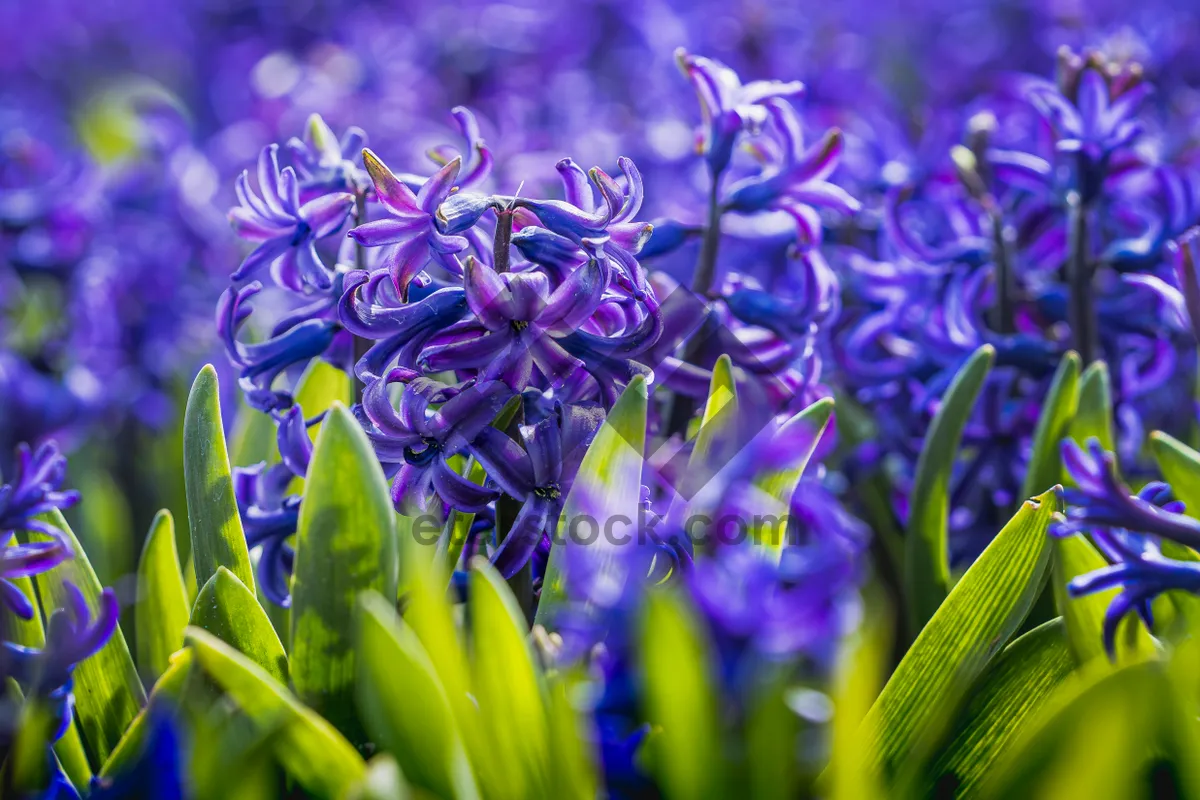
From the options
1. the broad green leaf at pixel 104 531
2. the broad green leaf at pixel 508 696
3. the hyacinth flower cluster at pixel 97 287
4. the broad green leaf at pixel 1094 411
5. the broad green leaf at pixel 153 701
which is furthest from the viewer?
the hyacinth flower cluster at pixel 97 287

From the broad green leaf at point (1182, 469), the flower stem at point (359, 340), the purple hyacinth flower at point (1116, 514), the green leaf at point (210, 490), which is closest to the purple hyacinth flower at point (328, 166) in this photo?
the flower stem at point (359, 340)

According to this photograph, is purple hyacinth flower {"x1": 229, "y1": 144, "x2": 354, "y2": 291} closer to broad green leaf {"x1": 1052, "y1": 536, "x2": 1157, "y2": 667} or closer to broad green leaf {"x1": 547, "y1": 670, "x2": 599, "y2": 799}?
broad green leaf {"x1": 547, "y1": 670, "x2": 599, "y2": 799}

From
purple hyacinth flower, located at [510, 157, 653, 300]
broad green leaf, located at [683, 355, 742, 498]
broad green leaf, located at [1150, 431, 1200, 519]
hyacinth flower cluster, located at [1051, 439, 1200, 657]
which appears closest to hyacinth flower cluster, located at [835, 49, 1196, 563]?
broad green leaf, located at [1150, 431, 1200, 519]

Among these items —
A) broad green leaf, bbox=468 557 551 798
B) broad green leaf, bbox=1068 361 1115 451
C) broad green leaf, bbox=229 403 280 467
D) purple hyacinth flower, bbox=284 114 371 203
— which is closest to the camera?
broad green leaf, bbox=468 557 551 798

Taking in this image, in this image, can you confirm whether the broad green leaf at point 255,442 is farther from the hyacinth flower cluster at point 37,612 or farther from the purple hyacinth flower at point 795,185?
the purple hyacinth flower at point 795,185

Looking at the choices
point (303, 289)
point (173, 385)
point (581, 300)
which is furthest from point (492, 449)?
point (173, 385)

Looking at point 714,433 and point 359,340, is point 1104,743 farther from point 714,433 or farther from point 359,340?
point 359,340
